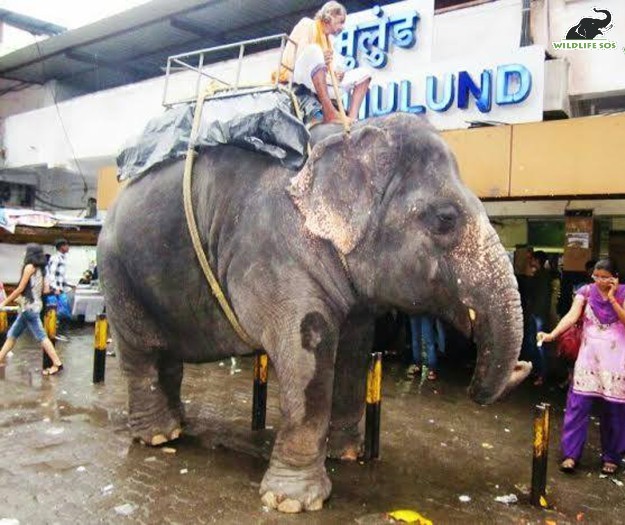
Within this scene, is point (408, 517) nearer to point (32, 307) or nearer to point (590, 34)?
point (32, 307)

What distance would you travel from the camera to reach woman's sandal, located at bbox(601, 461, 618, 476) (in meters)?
4.81

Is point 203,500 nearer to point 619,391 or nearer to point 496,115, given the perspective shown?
point 619,391

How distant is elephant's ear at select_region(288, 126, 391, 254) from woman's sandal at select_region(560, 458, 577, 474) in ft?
8.76

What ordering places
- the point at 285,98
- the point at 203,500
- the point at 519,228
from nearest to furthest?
the point at 203,500, the point at 285,98, the point at 519,228

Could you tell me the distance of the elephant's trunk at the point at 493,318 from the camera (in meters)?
3.42

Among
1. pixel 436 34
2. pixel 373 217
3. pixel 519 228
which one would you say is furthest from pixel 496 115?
pixel 373 217

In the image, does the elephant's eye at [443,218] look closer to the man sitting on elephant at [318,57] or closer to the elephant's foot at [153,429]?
the man sitting on elephant at [318,57]

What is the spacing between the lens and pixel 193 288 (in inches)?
174

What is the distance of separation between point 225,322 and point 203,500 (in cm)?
118

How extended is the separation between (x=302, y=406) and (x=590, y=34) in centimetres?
713

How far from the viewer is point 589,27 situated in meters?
8.27

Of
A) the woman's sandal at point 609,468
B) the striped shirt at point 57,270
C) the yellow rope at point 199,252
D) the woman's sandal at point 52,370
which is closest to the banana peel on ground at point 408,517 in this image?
the yellow rope at point 199,252

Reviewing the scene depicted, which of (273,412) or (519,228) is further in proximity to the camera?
(519,228)

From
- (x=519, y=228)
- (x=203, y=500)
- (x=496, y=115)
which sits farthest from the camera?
(x=519, y=228)
